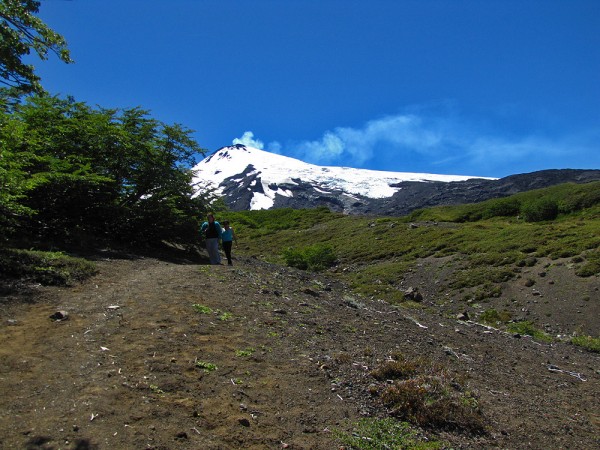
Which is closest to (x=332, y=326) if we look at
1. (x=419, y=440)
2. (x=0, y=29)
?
(x=419, y=440)

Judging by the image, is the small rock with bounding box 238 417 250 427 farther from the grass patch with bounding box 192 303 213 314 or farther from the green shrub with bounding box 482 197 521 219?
the green shrub with bounding box 482 197 521 219

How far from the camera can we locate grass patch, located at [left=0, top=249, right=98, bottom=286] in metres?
9.45

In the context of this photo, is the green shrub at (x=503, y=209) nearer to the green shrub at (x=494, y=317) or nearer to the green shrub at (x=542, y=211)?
the green shrub at (x=542, y=211)

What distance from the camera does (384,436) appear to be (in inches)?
228

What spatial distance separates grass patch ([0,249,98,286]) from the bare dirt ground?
37 cm

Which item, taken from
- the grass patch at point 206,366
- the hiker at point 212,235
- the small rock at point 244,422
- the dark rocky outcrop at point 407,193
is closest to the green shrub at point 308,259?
the hiker at point 212,235

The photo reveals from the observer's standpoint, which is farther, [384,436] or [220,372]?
[220,372]

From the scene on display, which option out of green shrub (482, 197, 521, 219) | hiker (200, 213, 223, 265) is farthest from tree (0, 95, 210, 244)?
green shrub (482, 197, 521, 219)

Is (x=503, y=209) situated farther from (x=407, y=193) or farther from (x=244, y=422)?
(x=407, y=193)

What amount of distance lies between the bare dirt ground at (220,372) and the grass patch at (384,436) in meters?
0.19

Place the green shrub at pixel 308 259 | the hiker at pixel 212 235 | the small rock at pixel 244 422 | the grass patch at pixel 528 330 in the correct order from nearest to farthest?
the small rock at pixel 244 422
the hiker at pixel 212 235
the grass patch at pixel 528 330
the green shrub at pixel 308 259

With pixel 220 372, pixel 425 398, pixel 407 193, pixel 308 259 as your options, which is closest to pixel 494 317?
pixel 425 398

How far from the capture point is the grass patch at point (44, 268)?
9.45 meters

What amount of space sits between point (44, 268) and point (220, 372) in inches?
223
